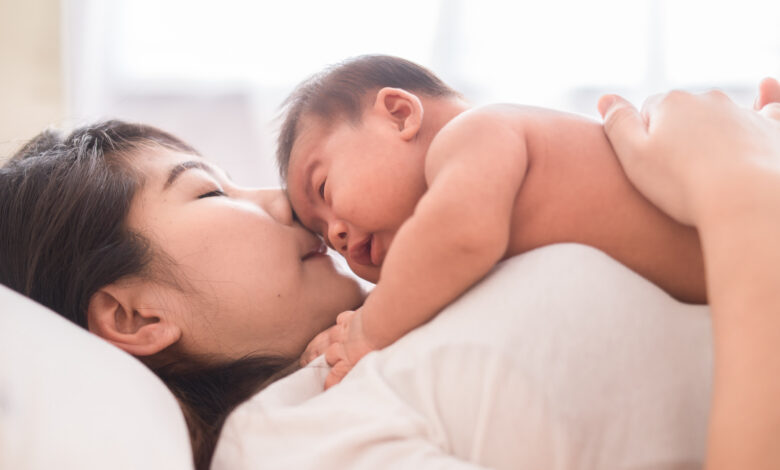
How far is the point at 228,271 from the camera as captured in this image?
98 cm

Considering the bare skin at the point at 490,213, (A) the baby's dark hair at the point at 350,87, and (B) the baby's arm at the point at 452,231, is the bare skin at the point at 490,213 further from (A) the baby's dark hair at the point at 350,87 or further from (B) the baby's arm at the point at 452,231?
(A) the baby's dark hair at the point at 350,87

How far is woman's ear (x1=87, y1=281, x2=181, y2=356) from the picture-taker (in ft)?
3.13

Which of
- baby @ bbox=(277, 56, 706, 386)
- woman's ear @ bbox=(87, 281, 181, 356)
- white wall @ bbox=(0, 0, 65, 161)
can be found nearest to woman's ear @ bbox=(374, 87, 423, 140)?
baby @ bbox=(277, 56, 706, 386)

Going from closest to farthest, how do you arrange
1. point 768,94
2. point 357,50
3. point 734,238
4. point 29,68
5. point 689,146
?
point 734,238 < point 689,146 < point 768,94 < point 29,68 < point 357,50

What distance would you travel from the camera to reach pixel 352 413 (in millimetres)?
713

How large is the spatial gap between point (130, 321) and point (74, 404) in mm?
311

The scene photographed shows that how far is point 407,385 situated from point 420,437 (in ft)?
0.18

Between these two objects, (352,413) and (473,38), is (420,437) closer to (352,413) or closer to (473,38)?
(352,413)

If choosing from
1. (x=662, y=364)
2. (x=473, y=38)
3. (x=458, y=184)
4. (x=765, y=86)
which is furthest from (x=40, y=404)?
(x=473, y=38)

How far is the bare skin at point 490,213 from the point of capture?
30.2 inches

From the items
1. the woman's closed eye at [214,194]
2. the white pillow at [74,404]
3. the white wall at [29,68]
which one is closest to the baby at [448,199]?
the woman's closed eye at [214,194]

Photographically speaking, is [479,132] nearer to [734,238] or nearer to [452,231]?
[452,231]

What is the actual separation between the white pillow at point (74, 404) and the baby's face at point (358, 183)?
0.38 metres

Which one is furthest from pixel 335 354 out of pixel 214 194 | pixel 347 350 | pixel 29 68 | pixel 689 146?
pixel 29 68
